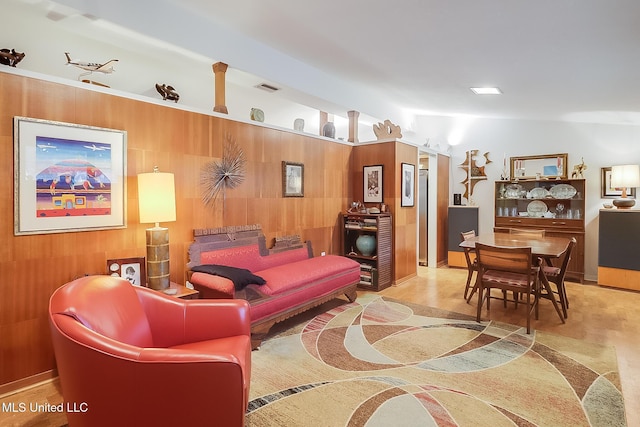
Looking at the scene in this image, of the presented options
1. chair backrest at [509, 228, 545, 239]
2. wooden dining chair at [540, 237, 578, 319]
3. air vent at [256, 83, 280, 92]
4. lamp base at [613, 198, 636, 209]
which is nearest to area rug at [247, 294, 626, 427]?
wooden dining chair at [540, 237, 578, 319]

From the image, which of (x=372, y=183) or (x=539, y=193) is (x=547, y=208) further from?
(x=372, y=183)

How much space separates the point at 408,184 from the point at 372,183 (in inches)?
23.8

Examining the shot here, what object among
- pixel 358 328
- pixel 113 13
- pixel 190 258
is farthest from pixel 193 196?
pixel 358 328

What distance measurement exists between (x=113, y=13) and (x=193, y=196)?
64.5 inches

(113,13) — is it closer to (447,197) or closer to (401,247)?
(401,247)

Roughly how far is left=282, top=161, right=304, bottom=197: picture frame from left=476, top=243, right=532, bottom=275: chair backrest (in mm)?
2302

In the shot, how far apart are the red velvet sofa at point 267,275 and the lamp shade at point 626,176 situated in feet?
13.5

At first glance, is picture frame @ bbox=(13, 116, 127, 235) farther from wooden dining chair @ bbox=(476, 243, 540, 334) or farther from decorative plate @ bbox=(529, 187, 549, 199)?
decorative plate @ bbox=(529, 187, 549, 199)

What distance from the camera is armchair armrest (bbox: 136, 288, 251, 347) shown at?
6.77 feet

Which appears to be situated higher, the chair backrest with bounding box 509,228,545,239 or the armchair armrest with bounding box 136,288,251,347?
the chair backrest with bounding box 509,228,545,239

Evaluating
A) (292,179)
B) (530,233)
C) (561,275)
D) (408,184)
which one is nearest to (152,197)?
(292,179)

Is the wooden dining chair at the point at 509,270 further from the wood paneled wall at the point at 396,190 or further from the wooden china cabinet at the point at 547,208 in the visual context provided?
the wooden china cabinet at the point at 547,208

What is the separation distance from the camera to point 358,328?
339 centimetres

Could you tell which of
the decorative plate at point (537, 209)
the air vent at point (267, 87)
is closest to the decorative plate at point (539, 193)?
the decorative plate at point (537, 209)
